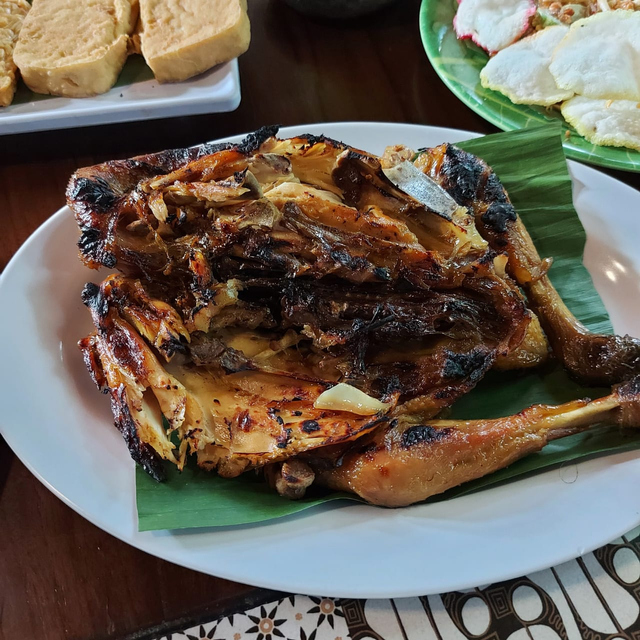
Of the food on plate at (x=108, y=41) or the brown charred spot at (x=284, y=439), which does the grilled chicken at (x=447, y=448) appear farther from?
the food on plate at (x=108, y=41)

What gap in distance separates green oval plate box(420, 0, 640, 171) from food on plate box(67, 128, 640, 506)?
0.90 m

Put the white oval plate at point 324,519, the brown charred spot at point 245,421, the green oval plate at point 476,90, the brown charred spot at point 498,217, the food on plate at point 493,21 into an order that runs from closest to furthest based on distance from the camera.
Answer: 1. the white oval plate at point 324,519
2. the brown charred spot at point 245,421
3. the brown charred spot at point 498,217
4. the green oval plate at point 476,90
5. the food on plate at point 493,21

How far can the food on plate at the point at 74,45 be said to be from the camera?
7.40 feet

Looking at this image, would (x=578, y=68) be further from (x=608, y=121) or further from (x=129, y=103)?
(x=129, y=103)

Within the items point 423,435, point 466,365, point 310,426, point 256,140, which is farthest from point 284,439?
point 256,140

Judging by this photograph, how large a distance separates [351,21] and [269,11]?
1.52 ft

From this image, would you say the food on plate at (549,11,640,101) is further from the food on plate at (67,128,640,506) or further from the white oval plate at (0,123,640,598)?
the white oval plate at (0,123,640,598)

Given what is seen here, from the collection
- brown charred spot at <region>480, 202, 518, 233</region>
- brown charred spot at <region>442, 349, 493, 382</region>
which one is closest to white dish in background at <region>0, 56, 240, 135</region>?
brown charred spot at <region>480, 202, 518, 233</region>

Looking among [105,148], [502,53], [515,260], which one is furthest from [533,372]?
[105,148]

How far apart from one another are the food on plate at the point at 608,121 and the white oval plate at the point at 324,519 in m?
1.37

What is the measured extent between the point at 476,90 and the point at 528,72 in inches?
9.1

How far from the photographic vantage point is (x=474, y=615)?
1308 mm

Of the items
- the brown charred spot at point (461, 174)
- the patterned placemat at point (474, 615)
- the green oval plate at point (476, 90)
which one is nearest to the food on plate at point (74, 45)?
the green oval plate at point (476, 90)

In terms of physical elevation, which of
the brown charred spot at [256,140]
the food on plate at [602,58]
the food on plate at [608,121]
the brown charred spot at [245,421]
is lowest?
the brown charred spot at [245,421]
